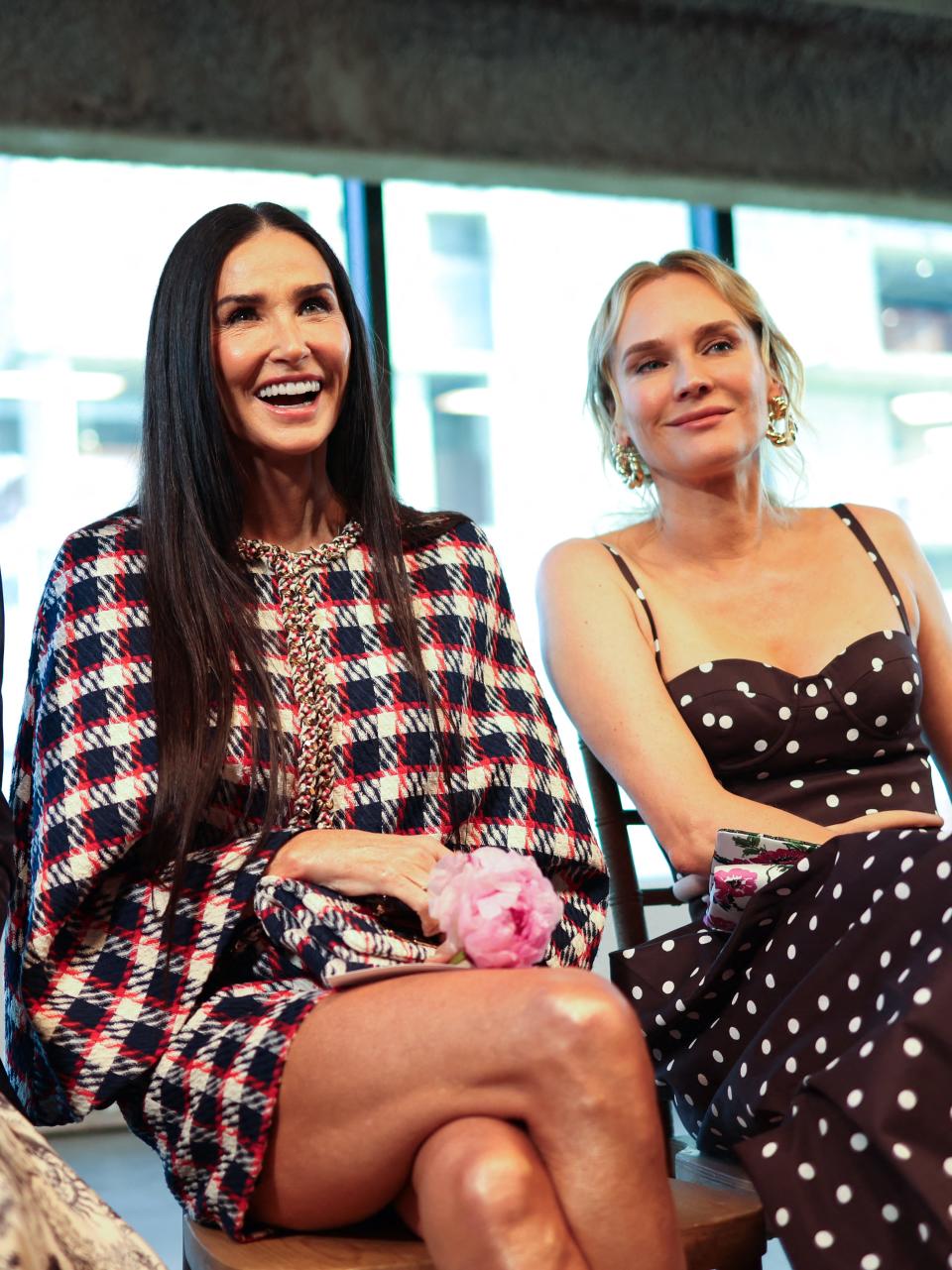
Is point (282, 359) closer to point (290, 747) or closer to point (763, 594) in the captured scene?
point (290, 747)

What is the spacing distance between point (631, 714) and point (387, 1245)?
0.91 meters

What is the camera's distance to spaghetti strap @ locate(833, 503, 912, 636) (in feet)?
8.02

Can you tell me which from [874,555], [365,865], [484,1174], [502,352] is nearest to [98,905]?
[365,865]

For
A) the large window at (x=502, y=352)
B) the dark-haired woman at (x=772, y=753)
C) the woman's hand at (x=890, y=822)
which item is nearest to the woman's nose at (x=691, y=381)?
the dark-haired woman at (x=772, y=753)

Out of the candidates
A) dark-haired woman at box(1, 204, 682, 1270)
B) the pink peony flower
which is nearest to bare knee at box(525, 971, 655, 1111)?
dark-haired woman at box(1, 204, 682, 1270)

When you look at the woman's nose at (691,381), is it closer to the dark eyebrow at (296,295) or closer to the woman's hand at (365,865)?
the dark eyebrow at (296,295)

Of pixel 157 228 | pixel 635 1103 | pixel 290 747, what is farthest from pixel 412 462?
pixel 635 1103

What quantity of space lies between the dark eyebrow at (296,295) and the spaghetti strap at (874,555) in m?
0.98

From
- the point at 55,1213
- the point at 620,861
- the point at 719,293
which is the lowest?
the point at 55,1213

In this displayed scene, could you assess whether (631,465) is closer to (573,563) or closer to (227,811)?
(573,563)

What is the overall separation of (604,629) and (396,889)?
715 mm

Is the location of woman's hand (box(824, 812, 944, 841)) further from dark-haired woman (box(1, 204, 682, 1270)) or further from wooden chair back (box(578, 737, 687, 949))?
dark-haired woman (box(1, 204, 682, 1270))

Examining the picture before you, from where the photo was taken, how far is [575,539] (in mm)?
2484

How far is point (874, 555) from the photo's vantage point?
2.50 meters
